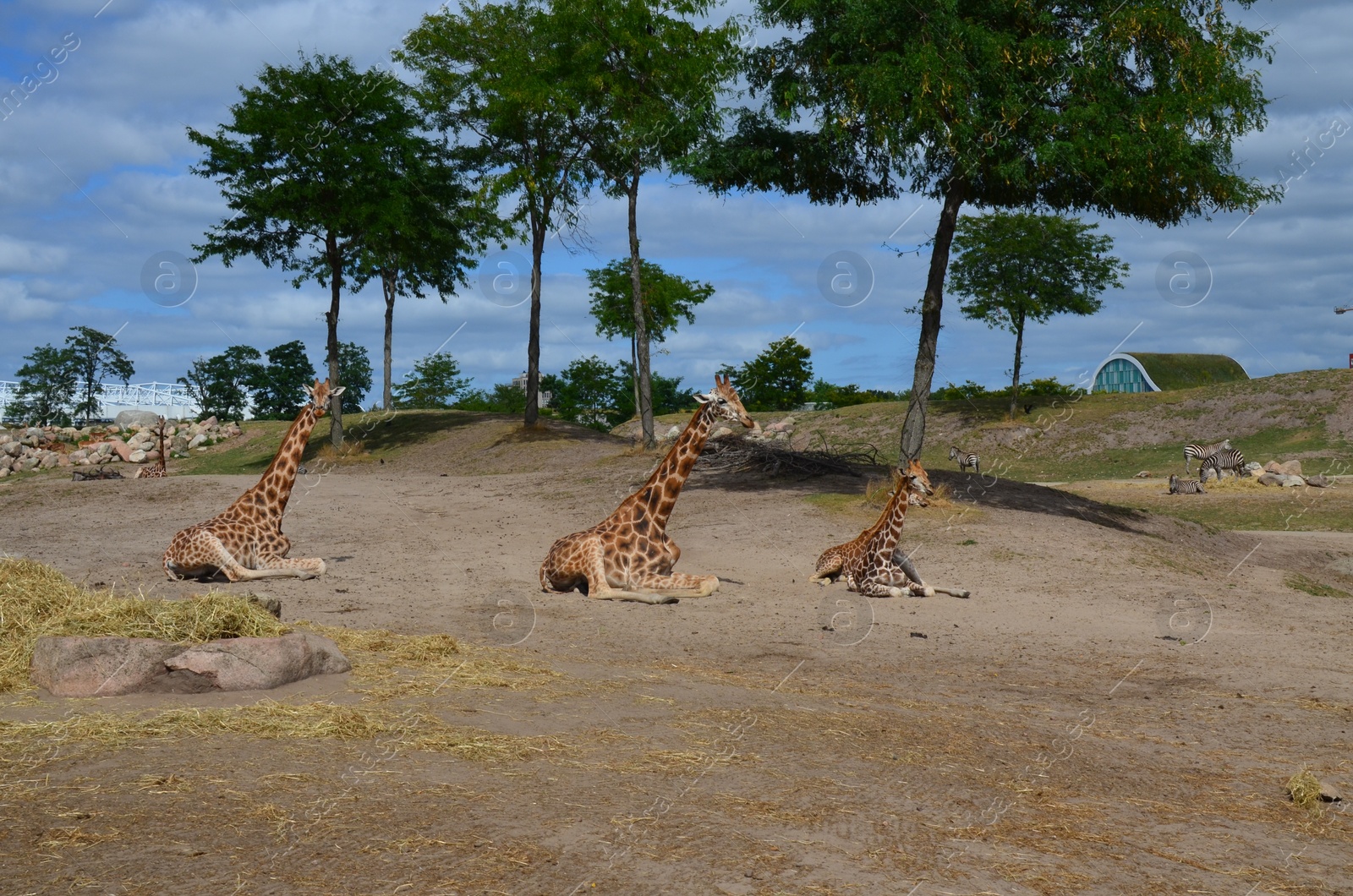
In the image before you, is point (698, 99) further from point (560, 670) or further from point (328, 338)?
point (560, 670)

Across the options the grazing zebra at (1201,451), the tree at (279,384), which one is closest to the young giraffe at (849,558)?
the grazing zebra at (1201,451)

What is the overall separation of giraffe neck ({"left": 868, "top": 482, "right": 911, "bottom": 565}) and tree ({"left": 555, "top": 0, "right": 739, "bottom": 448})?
56.0 feet

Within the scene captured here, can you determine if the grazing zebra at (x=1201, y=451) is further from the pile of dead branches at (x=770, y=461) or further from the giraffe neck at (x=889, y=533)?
the giraffe neck at (x=889, y=533)

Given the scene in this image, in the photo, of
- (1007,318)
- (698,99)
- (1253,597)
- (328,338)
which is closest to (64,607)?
(1253,597)

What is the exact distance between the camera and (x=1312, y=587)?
1789 centimetres

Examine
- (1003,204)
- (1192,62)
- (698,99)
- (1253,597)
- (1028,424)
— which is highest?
(698,99)

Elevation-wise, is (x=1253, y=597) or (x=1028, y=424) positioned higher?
(x=1028, y=424)

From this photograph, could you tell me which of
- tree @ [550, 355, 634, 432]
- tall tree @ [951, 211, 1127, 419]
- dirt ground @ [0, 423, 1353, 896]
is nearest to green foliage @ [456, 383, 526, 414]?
tree @ [550, 355, 634, 432]

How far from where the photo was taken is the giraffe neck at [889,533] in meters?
15.0

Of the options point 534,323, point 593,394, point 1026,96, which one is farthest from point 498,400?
point 1026,96

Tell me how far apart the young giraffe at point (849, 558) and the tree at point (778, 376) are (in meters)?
49.3

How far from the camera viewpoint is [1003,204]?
24234 millimetres

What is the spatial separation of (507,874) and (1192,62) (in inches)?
776

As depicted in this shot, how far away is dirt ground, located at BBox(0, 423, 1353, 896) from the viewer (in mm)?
5422
